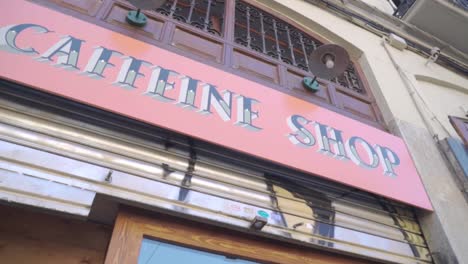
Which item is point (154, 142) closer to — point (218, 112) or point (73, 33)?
point (218, 112)

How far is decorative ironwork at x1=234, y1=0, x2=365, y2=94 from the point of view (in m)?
4.98

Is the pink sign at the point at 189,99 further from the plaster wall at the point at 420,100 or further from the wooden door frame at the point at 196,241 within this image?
the wooden door frame at the point at 196,241

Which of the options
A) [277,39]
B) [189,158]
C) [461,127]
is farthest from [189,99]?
[461,127]

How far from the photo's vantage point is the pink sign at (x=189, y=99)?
2.54 m

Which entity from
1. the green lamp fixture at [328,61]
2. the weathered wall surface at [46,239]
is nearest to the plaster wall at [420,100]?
the green lamp fixture at [328,61]

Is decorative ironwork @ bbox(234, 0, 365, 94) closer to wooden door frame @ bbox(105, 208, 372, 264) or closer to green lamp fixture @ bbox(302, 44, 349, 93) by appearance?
green lamp fixture @ bbox(302, 44, 349, 93)

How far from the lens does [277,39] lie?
535cm

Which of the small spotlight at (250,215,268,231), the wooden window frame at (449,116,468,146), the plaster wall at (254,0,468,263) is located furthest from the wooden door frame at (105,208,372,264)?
the wooden window frame at (449,116,468,146)

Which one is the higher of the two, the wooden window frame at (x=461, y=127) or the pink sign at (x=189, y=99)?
the wooden window frame at (x=461, y=127)

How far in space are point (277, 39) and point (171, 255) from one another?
157 inches

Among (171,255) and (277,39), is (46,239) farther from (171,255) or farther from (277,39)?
(277,39)

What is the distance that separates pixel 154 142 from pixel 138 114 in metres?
0.29

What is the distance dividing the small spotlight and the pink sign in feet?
1.93

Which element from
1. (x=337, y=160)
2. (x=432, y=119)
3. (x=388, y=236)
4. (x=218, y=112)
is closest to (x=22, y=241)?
(x=218, y=112)
